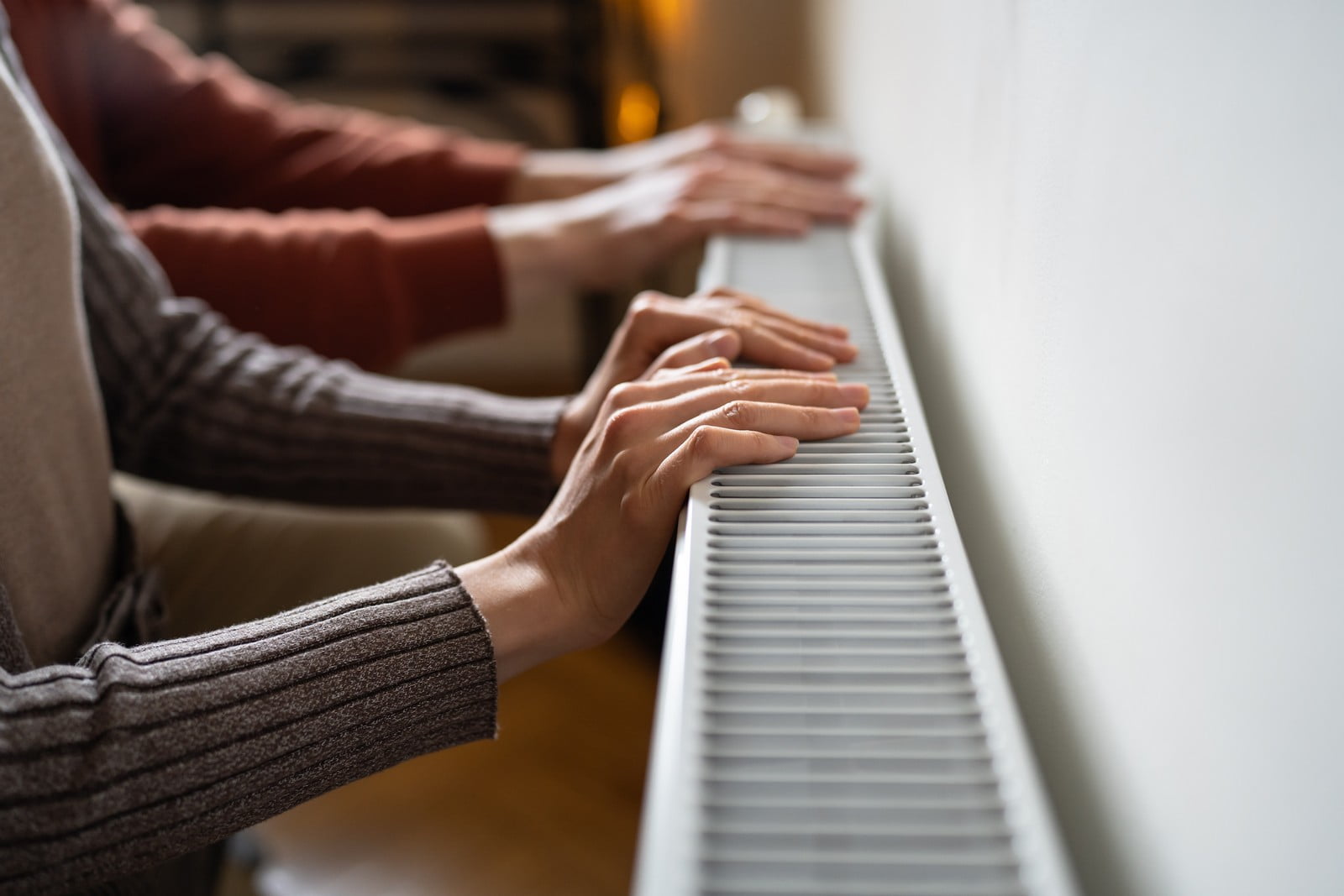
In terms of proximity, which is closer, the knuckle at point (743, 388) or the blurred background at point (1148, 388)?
the blurred background at point (1148, 388)

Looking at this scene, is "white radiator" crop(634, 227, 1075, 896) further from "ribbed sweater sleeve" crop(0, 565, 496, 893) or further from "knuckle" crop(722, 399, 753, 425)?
"ribbed sweater sleeve" crop(0, 565, 496, 893)

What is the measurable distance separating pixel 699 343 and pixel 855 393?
10cm

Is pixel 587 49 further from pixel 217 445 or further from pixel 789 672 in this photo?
pixel 789 672

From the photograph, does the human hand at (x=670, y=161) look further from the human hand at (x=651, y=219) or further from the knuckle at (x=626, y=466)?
the knuckle at (x=626, y=466)

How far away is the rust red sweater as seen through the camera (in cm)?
98

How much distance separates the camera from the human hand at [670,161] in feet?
3.30

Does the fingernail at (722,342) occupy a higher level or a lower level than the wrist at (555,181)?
lower

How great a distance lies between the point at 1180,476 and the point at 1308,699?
81 mm

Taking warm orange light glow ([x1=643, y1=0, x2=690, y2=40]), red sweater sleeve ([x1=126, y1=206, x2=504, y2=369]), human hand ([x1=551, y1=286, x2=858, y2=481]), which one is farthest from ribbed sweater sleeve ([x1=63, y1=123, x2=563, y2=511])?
warm orange light glow ([x1=643, y1=0, x2=690, y2=40])

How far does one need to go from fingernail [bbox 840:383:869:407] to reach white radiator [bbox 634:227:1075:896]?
0.15ft

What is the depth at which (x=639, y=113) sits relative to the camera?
68.4 inches

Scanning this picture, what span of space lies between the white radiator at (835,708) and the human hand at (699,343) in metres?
0.12

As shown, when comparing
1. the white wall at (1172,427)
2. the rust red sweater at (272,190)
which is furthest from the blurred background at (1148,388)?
the rust red sweater at (272,190)

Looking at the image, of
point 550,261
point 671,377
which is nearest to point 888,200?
point 550,261
